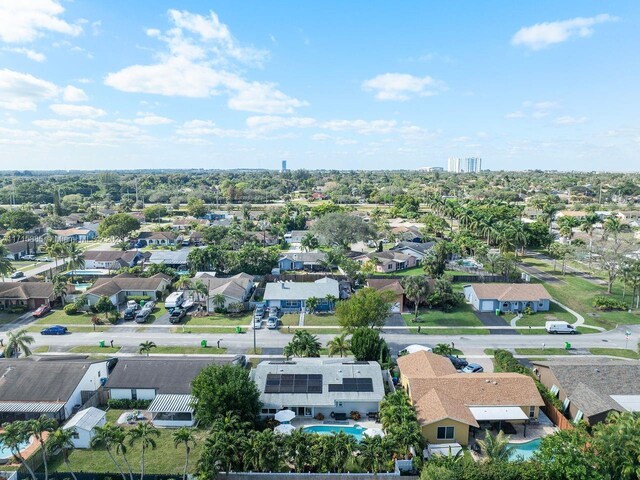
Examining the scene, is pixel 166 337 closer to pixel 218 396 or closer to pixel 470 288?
pixel 218 396

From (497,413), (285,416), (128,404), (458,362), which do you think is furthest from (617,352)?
(128,404)

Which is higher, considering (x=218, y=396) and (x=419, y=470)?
(x=218, y=396)

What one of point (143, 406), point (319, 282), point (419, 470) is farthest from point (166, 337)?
point (419, 470)

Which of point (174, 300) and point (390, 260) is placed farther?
point (390, 260)

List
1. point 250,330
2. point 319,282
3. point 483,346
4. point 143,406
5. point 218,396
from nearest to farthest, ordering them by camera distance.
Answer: point 218,396, point 143,406, point 483,346, point 250,330, point 319,282

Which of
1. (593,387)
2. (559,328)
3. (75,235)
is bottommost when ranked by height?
(559,328)

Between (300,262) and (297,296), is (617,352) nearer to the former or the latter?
(297,296)

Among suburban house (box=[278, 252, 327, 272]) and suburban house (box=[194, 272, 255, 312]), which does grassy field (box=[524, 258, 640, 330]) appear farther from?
suburban house (box=[194, 272, 255, 312])
